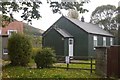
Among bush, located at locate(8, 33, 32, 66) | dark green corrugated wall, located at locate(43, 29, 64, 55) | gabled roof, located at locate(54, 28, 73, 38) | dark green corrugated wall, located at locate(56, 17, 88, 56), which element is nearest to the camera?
bush, located at locate(8, 33, 32, 66)

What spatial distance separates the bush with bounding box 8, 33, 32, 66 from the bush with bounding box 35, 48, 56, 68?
78 centimetres

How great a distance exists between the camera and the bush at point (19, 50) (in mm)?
15656

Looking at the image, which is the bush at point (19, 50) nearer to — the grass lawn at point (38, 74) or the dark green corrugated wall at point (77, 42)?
the grass lawn at point (38, 74)

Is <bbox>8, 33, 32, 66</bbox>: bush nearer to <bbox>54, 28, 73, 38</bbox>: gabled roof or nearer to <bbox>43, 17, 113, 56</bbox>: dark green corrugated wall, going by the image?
<bbox>54, 28, 73, 38</bbox>: gabled roof

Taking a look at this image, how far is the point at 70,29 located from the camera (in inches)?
1239

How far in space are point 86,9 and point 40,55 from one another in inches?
200

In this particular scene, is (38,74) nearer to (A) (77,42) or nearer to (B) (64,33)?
(B) (64,33)

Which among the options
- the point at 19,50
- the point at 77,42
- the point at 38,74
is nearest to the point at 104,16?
the point at 77,42

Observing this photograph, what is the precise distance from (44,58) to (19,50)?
152cm

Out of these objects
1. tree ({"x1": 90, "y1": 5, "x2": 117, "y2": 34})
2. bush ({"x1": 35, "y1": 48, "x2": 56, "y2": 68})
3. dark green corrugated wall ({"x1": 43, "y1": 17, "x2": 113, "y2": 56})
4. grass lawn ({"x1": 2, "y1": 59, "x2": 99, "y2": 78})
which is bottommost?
grass lawn ({"x1": 2, "y1": 59, "x2": 99, "y2": 78})

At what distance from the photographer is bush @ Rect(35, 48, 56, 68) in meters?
15.2

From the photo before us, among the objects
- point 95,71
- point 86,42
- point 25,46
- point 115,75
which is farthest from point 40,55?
point 86,42

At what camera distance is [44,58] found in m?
15.2

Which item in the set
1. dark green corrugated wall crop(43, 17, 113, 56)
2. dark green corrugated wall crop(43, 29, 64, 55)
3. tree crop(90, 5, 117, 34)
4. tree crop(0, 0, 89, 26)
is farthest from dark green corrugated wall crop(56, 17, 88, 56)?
tree crop(0, 0, 89, 26)
